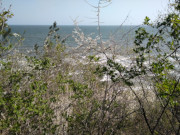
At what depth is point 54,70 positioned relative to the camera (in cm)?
362

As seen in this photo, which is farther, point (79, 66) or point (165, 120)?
point (79, 66)

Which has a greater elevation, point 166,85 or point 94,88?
point 166,85

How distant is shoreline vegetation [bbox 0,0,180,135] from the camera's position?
91.3 inches

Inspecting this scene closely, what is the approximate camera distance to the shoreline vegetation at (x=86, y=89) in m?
2.32

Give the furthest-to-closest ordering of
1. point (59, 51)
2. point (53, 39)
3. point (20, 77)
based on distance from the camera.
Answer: point (53, 39), point (59, 51), point (20, 77)

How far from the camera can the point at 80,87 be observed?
9.60ft

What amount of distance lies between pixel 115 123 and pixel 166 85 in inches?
66.0

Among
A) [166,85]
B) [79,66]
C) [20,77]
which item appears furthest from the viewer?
[79,66]

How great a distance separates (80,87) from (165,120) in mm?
1969

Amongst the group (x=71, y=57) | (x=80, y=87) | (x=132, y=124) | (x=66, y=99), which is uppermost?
(x=71, y=57)

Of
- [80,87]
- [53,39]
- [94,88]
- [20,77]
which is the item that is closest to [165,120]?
[94,88]

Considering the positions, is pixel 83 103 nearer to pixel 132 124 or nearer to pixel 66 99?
pixel 66 99

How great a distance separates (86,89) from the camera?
3484 mm

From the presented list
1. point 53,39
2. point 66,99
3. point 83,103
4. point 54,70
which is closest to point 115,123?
point 83,103
